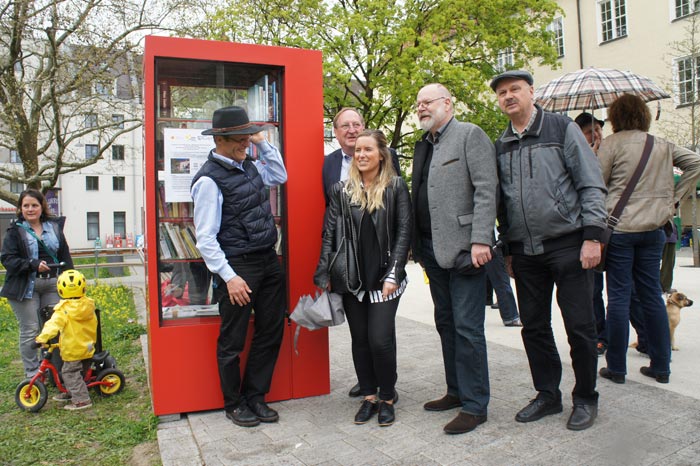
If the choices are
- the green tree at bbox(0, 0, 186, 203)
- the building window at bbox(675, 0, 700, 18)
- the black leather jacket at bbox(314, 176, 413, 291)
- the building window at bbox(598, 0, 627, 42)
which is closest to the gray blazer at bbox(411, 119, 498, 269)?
the black leather jacket at bbox(314, 176, 413, 291)

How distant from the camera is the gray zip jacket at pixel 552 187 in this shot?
3416mm

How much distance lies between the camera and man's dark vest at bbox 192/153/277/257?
12.5 feet

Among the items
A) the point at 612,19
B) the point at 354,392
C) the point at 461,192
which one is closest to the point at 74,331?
the point at 354,392

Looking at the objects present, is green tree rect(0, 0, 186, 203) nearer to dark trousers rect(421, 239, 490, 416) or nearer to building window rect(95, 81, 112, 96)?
building window rect(95, 81, 112, 96)

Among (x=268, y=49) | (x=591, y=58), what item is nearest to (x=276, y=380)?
(x=268, y=49)

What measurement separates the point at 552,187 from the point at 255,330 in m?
2.21

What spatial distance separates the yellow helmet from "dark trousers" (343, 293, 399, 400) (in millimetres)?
2191

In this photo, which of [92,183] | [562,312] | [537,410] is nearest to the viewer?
[562,312]

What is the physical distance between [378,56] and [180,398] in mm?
14133

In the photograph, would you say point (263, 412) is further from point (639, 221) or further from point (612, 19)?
point (612, 19)

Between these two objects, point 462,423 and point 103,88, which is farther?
point 103,88

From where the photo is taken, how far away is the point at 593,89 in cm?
577

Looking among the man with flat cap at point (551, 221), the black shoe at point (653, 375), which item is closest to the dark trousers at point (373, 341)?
the man with flat cap at point (551, 221)

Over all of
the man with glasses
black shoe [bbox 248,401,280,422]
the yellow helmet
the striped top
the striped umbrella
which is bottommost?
black shoe [bbox 248,401,280,422]
